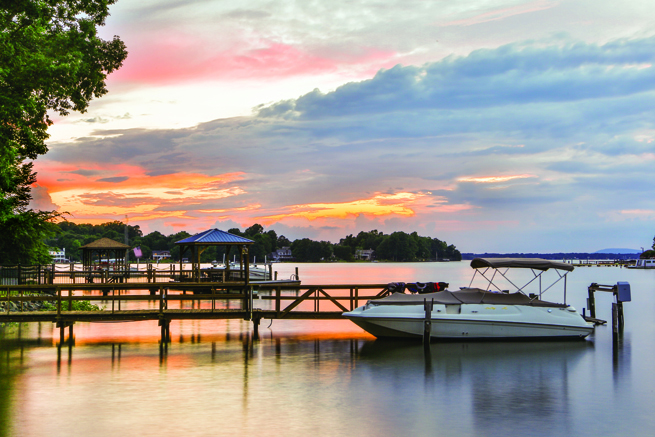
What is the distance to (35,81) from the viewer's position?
23.4 m

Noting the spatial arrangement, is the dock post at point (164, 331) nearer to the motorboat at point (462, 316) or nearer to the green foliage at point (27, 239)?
the motorboat at point (462, 316)

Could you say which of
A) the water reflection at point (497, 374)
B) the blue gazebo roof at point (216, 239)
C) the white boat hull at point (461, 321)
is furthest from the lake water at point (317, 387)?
the blue gazebo roof at point (216, 239)

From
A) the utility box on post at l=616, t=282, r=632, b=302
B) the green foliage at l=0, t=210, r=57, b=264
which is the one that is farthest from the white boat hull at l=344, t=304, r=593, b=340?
the green foliage at l=0, t=210, r=57, b=264

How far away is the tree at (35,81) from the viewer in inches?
882

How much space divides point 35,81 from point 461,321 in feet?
62.6

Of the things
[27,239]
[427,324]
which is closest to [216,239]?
[27,239]

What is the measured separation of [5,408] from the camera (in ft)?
39.3

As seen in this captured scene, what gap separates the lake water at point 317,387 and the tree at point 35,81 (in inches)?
300

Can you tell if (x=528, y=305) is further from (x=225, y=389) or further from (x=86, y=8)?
(x=86, y=8)

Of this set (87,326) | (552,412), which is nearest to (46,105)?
(87,326)

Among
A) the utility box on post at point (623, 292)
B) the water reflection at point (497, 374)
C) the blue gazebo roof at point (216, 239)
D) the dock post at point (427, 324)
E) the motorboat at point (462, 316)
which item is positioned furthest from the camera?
the blue gazebo roof at point (216, 239)

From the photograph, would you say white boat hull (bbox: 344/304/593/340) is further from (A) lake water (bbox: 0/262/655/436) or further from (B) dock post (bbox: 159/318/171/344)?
(B) dock post (bbox: 159/318/171/344)

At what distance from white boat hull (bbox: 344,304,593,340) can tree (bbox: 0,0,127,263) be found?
1454cm

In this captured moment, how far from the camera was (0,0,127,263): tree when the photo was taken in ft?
73.5
